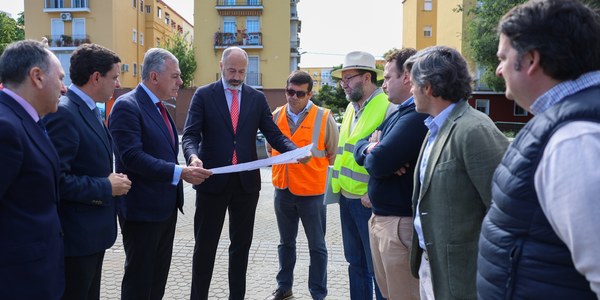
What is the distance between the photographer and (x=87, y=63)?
2941 millimetres

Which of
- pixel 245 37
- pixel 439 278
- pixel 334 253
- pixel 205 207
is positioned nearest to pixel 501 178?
pixel 439 278

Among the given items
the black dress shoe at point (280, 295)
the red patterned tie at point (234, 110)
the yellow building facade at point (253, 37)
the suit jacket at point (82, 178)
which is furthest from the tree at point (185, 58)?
the suit jacket at point (82, 178)

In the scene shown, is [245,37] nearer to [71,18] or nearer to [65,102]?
[71,18]

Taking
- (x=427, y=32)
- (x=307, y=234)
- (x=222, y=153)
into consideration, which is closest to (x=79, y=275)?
(x=222, y=153)

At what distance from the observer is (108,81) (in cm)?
304

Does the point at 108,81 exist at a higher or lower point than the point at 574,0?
lower

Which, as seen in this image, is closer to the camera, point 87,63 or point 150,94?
point 87,63

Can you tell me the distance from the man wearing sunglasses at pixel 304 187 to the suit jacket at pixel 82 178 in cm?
210

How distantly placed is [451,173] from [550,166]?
84cm

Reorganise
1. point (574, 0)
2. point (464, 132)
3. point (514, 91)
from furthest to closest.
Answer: point (464, 132) → point (514, 91) → point (574, 0)

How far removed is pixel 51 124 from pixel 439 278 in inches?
91.9

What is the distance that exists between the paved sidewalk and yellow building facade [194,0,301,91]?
3232 centimetres

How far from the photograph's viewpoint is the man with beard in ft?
12.0

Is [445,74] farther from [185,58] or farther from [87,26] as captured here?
[87,26]
